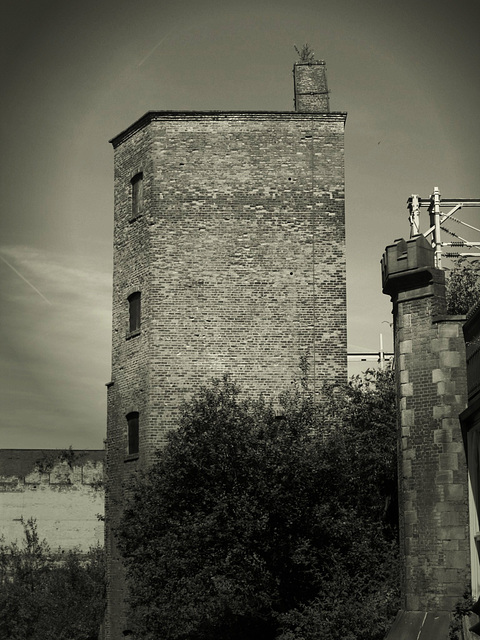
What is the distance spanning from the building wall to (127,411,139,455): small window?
14608 millimetres

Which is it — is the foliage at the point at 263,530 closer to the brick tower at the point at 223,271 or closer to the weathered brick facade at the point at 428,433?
the weathered brick facade at the point at 428,433

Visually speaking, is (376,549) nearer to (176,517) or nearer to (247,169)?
(176,517)

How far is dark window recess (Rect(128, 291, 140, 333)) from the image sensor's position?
3462 centimetres

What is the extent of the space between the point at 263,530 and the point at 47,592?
841 inches

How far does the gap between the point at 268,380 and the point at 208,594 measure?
8.98 meters

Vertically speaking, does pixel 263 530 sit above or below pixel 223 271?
below

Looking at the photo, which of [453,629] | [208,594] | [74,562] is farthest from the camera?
[74,562]

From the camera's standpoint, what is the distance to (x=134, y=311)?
114ft

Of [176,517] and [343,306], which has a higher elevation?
[343,306]

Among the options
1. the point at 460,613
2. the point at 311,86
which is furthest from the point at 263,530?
the point at 311,86

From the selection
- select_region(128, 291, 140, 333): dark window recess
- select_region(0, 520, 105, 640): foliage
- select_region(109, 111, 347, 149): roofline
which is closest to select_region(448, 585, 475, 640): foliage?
select_region(128, 291, 140, 333): dark window recess

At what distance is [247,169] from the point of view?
34.2 meters

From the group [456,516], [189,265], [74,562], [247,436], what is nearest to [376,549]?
[247,436]

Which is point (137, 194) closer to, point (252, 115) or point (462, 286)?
point (252, 115)
